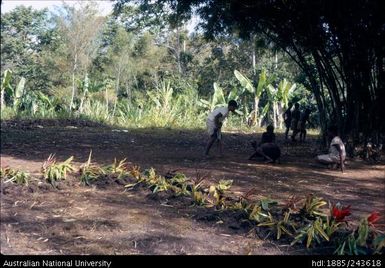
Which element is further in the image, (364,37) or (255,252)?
(364,37)

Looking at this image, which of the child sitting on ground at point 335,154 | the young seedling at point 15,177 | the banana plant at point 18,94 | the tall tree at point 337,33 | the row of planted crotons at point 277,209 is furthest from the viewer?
the banana plant at point 18,94

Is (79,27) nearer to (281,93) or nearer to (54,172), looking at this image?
(281,93)

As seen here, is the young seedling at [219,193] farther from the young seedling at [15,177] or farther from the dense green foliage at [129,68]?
the dense green foliage at [129,68]

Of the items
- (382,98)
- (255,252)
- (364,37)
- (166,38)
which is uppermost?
(166,38)

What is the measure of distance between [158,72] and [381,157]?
66.2 feet

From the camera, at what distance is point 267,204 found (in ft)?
18.4

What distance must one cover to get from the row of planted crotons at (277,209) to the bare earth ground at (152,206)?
0.17 meters

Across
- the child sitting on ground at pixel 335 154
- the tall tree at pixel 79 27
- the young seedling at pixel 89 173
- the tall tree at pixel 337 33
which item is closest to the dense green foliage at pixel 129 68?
the tall tree at pixel 79 27

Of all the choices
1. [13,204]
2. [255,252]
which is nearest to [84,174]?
[13,204]

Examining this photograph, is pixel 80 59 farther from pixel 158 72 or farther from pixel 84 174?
pixel 84 174

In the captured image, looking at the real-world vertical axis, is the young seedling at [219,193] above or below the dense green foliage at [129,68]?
below

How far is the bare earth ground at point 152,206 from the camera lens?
4613mm

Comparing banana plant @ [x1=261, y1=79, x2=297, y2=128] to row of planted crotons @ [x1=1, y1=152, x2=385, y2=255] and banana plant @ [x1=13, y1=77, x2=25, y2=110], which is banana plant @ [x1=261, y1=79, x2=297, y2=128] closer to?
banana plant @ [x1=13, y1=77, x2=25, y2=110]

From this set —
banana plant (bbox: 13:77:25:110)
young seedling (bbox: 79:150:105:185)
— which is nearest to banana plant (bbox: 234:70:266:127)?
banana plant (bbox: 13:77:25:110)
